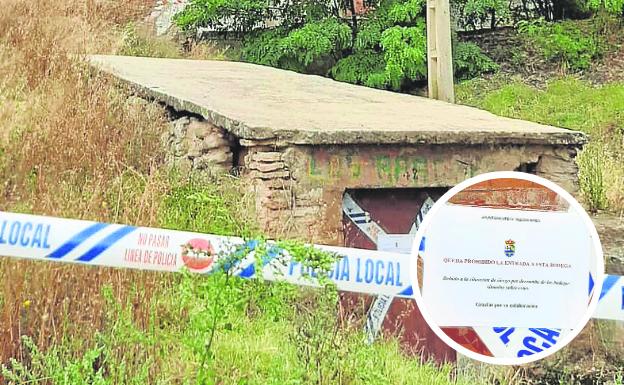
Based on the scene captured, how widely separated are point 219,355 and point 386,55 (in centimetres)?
1017

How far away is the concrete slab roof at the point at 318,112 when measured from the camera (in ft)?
18.8

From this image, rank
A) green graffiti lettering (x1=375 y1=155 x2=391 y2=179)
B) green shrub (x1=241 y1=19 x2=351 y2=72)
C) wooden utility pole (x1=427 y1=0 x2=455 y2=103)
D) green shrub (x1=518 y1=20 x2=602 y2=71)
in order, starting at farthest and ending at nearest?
green shrub (x1=518 y1=20 x2=602 y2=71), green shrub (x1=241 y1=19 x2=351 y2=72), wooden utility pole (x1=427 y1=0 x2=455 y2=103), green graffiti lettering (x1=375 y1=155 x2=391 y2=179)

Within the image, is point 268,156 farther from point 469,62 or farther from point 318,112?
point 469,62

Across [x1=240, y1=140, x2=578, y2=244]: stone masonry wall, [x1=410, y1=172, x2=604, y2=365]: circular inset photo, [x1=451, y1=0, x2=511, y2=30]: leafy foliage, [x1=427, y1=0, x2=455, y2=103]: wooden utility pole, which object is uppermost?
[x1=451, y1=0, x2=511, y2=30]: leafy foliage

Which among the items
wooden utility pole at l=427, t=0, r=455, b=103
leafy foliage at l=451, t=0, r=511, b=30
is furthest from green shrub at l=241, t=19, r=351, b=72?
wooden utility pole at l=427, t=0, r=455, b=103

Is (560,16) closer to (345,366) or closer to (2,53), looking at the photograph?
(2,53)

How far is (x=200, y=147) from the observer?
254 inches

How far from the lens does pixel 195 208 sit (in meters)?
5.54

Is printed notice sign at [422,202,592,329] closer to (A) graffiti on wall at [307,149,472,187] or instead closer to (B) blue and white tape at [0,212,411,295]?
(B) blue and white tape at [0,212,411,295]

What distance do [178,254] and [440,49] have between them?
665 centimetres

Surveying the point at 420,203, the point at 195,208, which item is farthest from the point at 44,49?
the point at 420,203

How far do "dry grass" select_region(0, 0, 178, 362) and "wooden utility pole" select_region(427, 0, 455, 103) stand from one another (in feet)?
10.6

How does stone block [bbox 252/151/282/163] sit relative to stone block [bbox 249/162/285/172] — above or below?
above

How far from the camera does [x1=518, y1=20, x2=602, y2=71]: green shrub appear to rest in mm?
14508
